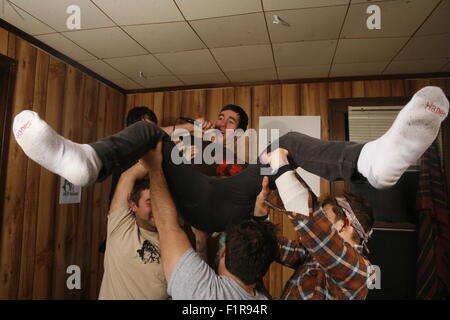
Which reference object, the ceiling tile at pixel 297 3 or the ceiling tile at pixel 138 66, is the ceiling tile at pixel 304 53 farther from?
the ceiling tile at pixel 138 66

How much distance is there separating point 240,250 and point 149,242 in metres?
0.63

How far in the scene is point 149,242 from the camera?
1.37 metres

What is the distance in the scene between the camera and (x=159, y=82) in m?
2.85

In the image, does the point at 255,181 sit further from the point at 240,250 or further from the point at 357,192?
the point at 357,192

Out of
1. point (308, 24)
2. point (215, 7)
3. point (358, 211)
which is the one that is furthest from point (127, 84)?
point (358, 211)

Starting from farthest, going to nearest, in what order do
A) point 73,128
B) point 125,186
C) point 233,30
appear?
point 73,128 < point 233,30 < point 125,186

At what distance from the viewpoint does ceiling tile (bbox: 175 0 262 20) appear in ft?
5.09

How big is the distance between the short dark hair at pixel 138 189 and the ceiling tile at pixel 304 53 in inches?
53.7

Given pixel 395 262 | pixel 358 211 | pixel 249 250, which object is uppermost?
pixel 358 211

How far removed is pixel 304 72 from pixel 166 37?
1.29 m

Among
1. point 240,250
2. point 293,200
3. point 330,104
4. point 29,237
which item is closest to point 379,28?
point 330,104

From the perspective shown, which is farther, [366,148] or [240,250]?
[240,250]

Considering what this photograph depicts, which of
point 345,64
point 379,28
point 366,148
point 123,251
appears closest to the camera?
point 366,148

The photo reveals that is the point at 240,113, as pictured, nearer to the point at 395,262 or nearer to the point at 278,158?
the point at 278,158
